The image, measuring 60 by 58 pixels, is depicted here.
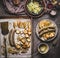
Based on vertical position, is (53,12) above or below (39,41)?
above

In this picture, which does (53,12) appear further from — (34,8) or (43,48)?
(43,48)

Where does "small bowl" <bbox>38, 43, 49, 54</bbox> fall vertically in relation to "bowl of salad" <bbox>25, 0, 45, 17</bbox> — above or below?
below

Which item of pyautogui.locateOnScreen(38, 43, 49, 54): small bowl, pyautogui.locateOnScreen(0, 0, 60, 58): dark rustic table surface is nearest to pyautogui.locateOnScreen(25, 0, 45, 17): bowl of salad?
pyautogui.locateOnScreen(0, 0, 60, 58): dark rustic table surface

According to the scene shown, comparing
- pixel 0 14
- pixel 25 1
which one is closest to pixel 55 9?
pixel 25 1

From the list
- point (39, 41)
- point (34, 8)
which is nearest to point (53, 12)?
point (34, 8)

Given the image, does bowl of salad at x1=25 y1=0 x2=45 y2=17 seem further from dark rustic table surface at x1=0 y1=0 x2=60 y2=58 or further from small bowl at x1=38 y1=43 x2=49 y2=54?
small bowl at x1=38 y1=43 x2=49 y2=54

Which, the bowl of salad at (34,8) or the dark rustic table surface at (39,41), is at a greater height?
the bowl of salad at (34,8)

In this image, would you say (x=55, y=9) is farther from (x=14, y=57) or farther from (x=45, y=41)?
(x=14, y=57)

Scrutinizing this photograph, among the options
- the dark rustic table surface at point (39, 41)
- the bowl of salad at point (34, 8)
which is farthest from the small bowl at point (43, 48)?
the bowl of salad at point (34, 8)

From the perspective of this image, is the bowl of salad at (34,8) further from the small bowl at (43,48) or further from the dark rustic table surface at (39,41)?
the small bowl at (43,48)
